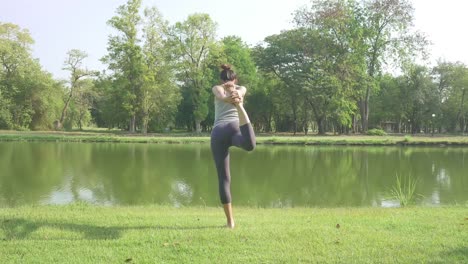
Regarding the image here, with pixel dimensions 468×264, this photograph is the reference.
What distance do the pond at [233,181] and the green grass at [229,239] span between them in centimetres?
461

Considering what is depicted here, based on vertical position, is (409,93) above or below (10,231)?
above

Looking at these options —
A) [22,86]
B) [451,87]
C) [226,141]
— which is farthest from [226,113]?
[451,87]

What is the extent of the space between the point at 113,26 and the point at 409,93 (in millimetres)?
39509

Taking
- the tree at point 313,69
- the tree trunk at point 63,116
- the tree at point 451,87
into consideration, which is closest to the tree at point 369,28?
the tree at point 313,69

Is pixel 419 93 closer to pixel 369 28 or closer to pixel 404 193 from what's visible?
pixel 369 28

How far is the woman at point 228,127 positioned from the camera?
4996mm

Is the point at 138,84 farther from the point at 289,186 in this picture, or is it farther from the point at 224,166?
the point at 224,166

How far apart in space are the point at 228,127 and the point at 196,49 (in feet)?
137

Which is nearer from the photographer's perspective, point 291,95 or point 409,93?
point 291,95

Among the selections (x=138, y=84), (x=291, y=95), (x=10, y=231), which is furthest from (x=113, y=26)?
(x=10, y=231)

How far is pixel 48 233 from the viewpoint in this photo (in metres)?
4.85

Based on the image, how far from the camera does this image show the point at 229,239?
455 cm

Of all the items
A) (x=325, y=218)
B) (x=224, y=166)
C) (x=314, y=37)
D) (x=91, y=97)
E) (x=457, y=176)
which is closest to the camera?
(x=224, y=166)

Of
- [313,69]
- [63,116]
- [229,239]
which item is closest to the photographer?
[229,239]
